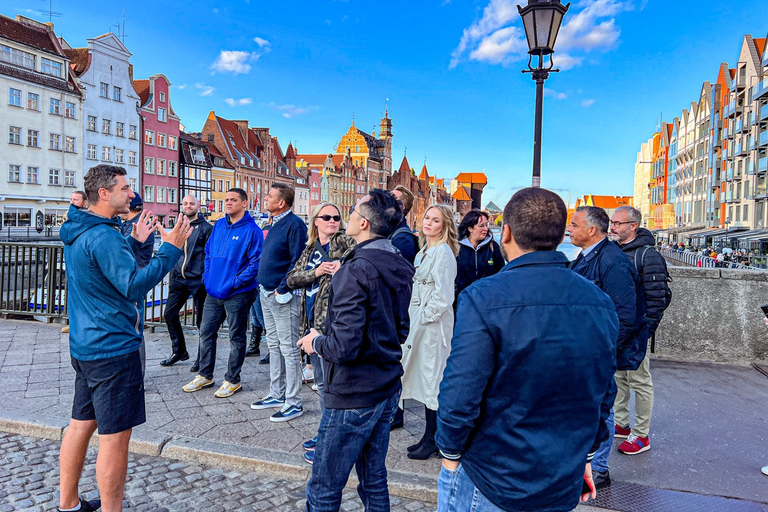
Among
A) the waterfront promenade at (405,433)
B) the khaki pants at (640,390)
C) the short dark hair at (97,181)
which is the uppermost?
the short dark hair at (97,181)

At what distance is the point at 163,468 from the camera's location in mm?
4496

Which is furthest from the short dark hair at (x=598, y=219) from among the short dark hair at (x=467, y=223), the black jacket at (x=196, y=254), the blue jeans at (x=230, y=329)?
the black jacket at (x=196, y=254)

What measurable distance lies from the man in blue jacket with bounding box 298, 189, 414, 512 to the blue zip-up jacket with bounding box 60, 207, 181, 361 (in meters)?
1.03

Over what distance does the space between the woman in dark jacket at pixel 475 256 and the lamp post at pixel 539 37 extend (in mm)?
1704

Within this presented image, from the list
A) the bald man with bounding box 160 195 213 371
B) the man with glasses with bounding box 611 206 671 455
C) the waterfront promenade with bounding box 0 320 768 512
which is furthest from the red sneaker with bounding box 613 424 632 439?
the bald man with bounding box 160 195 213 371

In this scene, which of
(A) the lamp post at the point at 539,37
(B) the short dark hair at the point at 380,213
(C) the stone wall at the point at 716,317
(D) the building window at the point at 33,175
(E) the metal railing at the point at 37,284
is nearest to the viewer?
(B) the short dark hair at the point at 380,213

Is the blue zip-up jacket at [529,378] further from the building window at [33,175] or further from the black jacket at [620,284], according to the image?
the building window at [33,175]

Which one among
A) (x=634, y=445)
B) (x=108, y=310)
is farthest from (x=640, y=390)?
(x=108, y=310)

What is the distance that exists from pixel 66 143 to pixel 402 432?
51.9 meters

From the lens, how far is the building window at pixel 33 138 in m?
45.0

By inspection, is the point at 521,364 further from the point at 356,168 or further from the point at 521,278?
the point at 356,168

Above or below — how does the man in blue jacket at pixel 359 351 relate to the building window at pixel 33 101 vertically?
below

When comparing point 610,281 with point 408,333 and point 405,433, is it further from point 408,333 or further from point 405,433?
point 405,433

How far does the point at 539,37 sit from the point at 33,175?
49.2 m
